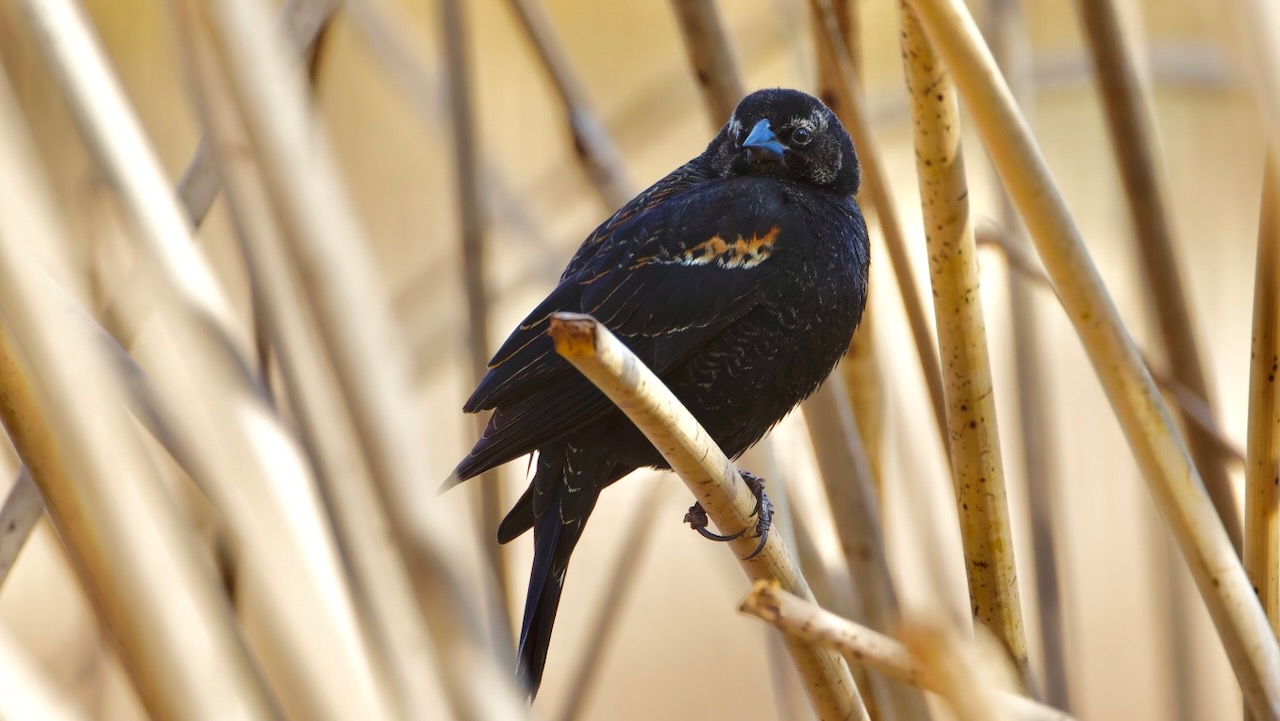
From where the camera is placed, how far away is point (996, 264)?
3.29m

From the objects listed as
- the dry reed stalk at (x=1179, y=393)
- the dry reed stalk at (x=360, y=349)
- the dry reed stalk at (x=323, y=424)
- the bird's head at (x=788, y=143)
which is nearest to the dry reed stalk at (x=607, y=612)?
the bird's head at (x=788, y=143)

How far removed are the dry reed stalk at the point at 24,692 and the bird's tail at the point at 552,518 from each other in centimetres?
66

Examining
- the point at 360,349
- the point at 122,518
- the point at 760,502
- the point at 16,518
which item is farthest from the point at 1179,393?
the point at 16,518

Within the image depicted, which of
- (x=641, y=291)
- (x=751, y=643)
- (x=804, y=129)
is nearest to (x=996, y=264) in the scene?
(x=751, y=643)

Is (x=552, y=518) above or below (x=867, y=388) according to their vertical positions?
below

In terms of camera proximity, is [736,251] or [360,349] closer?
[360,349]

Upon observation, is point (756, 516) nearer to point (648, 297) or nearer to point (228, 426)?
point (648, 297)

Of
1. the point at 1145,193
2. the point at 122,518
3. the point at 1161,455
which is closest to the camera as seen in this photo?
the point at 122,518

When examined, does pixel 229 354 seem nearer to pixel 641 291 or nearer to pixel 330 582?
pixel 330 582

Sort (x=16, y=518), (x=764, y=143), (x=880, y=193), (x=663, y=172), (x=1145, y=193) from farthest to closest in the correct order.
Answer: (x=663, y=172) < (x=764, y=143) < (x=880, y=193) < (x=1145, y=193) < (x=16, y=518)

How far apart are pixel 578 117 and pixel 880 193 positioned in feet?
1.46

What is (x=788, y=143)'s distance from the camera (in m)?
1.69

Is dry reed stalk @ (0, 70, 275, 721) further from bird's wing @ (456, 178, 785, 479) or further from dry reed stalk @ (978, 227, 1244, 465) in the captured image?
dry reed stalk @ (978, 227, 1244, 465)

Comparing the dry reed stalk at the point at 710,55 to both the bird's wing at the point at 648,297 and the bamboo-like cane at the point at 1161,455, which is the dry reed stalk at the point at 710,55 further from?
the bamboo-like cane at the point at 1161,455
